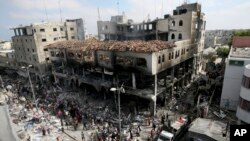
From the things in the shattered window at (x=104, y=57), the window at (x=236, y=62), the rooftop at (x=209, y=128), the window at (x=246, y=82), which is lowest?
the rooftop at (x=209, y=128)

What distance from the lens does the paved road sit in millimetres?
22453

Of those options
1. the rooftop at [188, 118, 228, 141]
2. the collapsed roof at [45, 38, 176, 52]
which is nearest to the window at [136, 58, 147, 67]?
the collapsed roof at [45, 38, 176, 52]

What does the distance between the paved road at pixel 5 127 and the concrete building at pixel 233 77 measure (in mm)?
28850

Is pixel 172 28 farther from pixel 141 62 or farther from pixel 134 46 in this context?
pixel 141 62

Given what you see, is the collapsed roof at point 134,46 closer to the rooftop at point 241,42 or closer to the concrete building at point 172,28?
the concrete building at point 172,28

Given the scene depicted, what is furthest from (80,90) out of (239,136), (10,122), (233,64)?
(239,136)

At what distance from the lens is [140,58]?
940 inches

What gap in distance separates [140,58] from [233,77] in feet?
41.7

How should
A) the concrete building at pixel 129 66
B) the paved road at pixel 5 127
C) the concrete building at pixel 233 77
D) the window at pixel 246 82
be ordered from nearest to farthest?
the window at pixel 246 82, the paved road at pixel 5 127, the concrete building at pixel 233 77, the concrete building at pixel 129 66

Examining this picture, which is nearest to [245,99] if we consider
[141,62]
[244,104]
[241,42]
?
[244,104]

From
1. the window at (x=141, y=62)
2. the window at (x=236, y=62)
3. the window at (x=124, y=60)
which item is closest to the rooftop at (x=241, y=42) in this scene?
the window at (x=236, y=62)

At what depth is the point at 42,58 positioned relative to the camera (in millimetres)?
42344

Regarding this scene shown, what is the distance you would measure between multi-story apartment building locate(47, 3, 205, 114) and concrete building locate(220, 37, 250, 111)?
304 inches

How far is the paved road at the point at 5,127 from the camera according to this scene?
2245 cm
